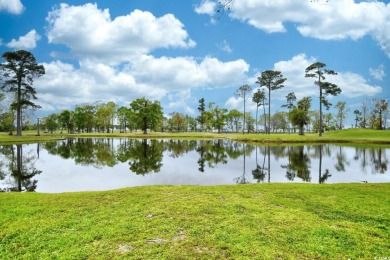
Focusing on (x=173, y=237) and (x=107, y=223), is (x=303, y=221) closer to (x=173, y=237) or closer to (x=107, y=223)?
(x=173, y=237)

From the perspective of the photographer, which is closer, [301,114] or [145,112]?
[301,114]

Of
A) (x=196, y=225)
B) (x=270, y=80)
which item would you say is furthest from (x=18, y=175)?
(x=270, y=80)

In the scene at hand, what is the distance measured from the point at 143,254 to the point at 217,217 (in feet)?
10.2

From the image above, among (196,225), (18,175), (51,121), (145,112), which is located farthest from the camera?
(51,121)

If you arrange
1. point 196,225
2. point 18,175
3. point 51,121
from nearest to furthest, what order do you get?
point 196,225
point 18,175
point 51,121

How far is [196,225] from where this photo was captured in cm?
837

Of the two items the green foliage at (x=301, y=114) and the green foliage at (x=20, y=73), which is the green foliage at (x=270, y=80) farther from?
the green foliage at (x=20, y=73)

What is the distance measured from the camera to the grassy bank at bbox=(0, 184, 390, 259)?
6875 millimetres

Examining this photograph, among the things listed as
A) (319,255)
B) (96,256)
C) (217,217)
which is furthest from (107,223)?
(319,255)

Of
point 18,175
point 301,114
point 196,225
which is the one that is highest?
point 301,114

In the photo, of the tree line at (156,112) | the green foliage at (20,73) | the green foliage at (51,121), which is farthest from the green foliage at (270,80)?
the green foliage at (51,121)

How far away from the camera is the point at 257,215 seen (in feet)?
30.4

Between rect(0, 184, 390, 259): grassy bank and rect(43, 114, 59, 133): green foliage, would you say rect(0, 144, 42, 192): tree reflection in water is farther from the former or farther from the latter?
rect(43, 114, 59, 133): green foliage

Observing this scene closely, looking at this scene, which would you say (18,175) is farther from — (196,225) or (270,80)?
(270,80)
